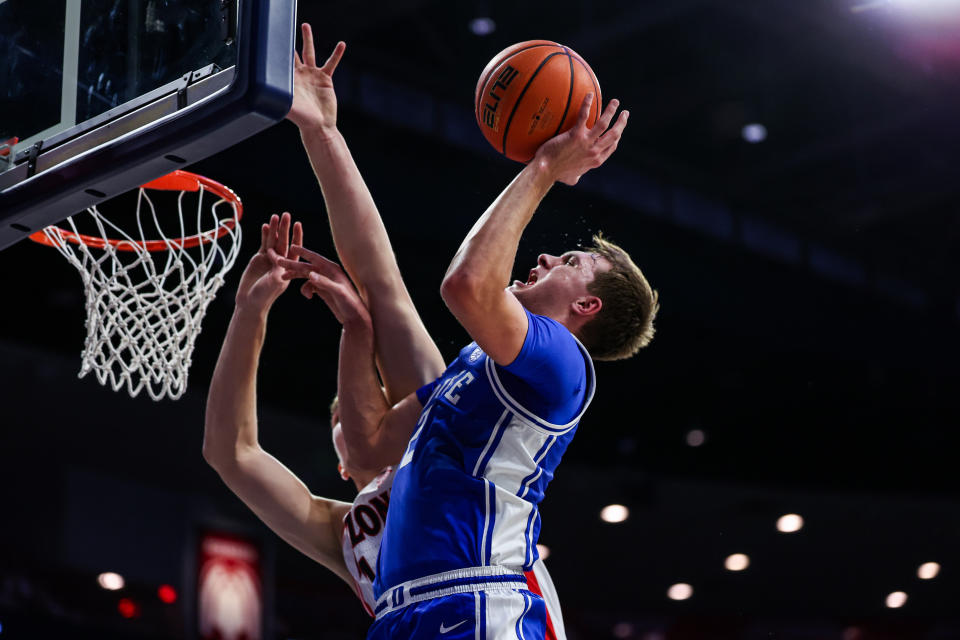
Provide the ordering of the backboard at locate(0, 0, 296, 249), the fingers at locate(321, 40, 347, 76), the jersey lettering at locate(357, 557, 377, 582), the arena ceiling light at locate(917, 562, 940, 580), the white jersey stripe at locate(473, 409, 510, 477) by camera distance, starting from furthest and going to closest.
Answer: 1. the arena ceiling light at locate(917, 562, 940, 580)
2. the jersey lettering at locate(357, 557, 377, 582)
3. the fingers at locate(321, 40, 347, 76)
4. the white jersey stripe at locate(473, 409, 510, 477)
5. the backboard at locate(0, 0, 296, 249)

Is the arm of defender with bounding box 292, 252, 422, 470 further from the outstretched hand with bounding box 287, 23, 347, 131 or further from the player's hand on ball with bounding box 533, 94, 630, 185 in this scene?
the player's hand on ball with bounding box 533, 94, 630, 185

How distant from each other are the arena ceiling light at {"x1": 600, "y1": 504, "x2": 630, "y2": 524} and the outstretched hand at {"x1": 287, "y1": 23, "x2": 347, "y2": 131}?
8570mm

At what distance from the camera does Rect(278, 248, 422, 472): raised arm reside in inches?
128

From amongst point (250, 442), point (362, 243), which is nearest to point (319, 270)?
point (362, 243)

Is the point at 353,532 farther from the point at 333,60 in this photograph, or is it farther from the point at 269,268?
the point at 333,60

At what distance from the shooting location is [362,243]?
3463 mm

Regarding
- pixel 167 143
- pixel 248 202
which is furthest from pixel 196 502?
pixel 167 143

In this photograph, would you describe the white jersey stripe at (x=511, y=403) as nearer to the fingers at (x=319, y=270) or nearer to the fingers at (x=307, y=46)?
the fingers at (x=319, y=270)

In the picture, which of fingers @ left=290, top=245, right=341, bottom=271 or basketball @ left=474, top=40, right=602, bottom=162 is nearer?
basketball @ left=474, top=40, right=602, bottom=162

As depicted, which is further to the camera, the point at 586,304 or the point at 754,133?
the point at 754,133

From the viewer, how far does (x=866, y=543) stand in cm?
1154

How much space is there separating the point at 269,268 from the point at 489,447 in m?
1.23

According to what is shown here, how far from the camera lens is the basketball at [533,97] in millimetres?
2879

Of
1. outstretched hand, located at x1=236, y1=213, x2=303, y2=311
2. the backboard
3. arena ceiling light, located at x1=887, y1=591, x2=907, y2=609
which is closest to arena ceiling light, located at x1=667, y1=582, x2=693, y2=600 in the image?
arena ceiling light, located at x1=887, y1=591, x2=907, y2=609
